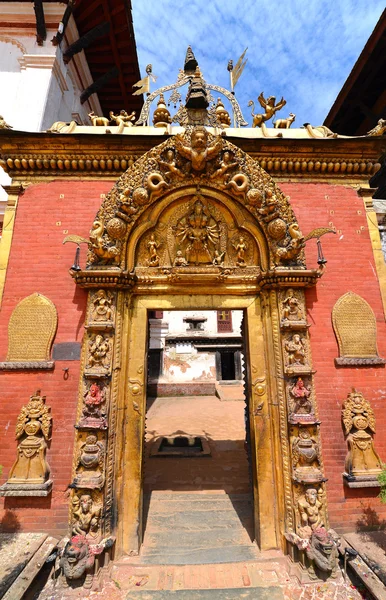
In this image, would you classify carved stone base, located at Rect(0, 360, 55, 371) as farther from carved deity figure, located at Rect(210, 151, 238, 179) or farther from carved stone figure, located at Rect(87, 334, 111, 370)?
carved deity figure, located at Rect(210, 151, 238, 179)

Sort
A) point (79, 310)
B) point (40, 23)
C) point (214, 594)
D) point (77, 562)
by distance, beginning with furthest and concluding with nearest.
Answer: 1. point (40, 23)
2. point (79, 310)
3. point (77, 562)
4. point (214, 594)

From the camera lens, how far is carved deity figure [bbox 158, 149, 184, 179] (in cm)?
521

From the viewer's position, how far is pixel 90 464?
4.31 metres

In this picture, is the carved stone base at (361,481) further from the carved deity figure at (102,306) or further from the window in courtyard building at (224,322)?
the window in courtyard building at (224,322)

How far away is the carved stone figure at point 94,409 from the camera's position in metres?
4.45

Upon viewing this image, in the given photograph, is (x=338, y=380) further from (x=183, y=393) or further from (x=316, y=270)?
(x=183, y=393)

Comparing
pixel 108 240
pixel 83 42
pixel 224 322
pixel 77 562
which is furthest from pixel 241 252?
pixel 224 322

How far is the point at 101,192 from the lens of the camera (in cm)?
566

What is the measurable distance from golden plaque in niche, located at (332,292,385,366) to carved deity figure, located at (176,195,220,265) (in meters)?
2.56

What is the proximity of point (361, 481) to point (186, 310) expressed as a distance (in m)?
3.90

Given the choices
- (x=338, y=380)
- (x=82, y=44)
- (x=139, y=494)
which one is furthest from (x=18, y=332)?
(x=82, y=44)

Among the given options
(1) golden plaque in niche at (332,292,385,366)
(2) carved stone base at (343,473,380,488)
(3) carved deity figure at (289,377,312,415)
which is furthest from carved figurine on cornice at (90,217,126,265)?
(2) carved stone base at (343,473,380,488)

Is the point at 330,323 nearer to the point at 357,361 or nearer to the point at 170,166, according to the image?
the point at 357,361

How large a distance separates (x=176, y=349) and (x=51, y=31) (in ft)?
68.1
